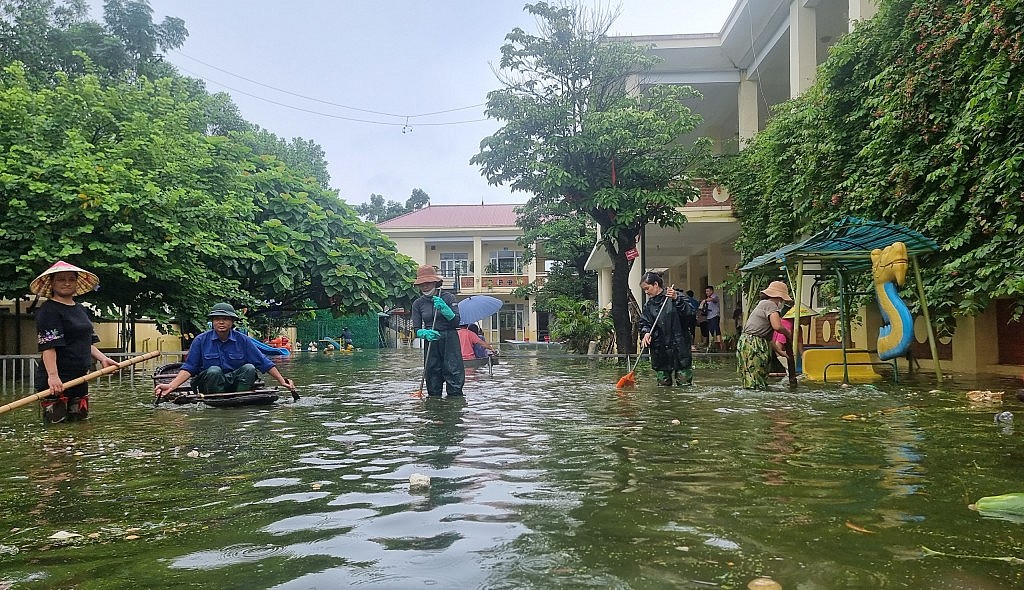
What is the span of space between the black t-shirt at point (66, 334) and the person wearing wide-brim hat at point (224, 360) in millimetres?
1363

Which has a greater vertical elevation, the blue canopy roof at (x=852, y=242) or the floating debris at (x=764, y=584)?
the blue canopy roof at (x=852, y=242)

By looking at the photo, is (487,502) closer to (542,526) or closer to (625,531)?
(542,526)

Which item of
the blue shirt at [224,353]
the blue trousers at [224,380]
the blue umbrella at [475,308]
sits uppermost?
the blue umbrella at [475,308]

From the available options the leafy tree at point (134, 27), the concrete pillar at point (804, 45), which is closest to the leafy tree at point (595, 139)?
the concrete pillar at point (804, 45)

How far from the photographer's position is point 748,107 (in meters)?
21.4

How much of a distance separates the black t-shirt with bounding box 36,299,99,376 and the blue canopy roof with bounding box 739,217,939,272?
833cm

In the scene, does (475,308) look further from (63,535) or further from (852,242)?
(63,535)

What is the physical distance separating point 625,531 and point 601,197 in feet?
45.9

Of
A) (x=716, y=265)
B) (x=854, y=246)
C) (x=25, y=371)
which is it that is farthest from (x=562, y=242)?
(x=854, y=246)

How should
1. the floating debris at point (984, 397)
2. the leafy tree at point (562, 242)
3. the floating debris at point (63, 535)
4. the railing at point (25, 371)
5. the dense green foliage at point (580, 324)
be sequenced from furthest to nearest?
the leafy tree at point (562, 242)
the dense green foliage at point (580, 324)
the railing at point (25, 371)
the floating debris at point (984, 397)
the floating debris at point (63, 535)

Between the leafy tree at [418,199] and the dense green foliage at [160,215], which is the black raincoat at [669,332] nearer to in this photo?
the dense green foliage at [160,215]

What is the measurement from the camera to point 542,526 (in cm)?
335

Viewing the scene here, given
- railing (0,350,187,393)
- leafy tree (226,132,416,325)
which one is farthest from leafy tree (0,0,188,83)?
railing (0,350,187,393)

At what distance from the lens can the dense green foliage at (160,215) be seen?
1305 centimetres
